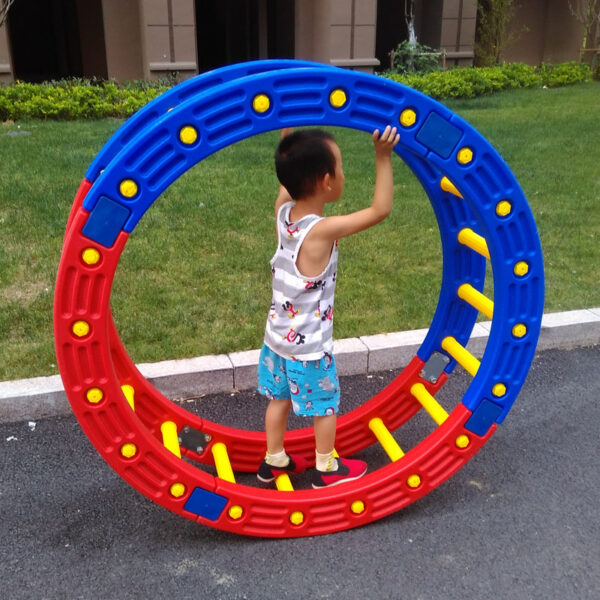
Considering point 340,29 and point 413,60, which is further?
point 413,60

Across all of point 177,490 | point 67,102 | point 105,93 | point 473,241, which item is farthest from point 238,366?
point 105,93

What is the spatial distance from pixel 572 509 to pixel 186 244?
3577 millimetres

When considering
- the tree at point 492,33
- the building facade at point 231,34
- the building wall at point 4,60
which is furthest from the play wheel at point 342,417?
the tree at point 492,33

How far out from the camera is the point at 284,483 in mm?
2822

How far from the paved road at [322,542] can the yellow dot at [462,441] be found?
0.95ft

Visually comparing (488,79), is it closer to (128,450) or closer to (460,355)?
(460,355)

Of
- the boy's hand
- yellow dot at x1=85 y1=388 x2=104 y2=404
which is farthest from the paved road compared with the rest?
the boy's hand

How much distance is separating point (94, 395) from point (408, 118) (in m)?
1.40

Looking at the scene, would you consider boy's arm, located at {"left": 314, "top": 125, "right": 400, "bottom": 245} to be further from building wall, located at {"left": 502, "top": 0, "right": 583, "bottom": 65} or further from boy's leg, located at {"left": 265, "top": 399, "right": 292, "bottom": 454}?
building wall, located at {"left": 502, "top": 0, "right": 583, "bottom": 65}

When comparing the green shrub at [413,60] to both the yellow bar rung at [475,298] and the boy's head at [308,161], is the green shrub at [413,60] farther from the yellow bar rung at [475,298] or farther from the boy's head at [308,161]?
the boy's head at [308,161]

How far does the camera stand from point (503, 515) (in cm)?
278

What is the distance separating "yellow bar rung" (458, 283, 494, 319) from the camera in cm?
277

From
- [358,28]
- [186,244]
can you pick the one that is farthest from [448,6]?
[186,244]

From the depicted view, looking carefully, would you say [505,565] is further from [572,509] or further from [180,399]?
[180,399]
